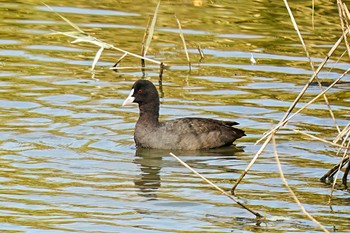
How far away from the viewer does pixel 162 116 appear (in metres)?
14.5

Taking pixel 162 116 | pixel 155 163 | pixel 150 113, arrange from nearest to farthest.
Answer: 1. pixel 155 163
2. pixel 150 113
3. pixel 162 116

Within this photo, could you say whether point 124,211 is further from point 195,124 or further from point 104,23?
point 104,23

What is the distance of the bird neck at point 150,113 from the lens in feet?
43.7

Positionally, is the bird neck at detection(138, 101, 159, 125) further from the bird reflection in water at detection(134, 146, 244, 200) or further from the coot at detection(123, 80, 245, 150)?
the bird reflection in water at detection(134, 146, 244, 200)

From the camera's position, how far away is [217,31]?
19.0 m

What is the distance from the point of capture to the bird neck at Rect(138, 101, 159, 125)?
43.7ft

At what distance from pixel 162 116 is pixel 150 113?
42.7 inches

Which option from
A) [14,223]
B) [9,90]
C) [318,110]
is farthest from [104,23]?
[14,223]

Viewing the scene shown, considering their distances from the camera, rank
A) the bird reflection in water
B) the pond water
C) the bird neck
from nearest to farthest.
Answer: the pond water → the bird reflection in water → the bird neck

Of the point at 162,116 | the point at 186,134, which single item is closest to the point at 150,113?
the point at 186,134

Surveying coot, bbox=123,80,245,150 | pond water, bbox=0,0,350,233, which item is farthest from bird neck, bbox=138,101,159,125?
pond water, bbox=0,0,350,233

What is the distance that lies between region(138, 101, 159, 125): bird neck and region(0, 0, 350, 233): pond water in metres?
0.30

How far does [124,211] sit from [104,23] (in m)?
9.57

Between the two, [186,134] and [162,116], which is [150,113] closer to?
[186,134]
